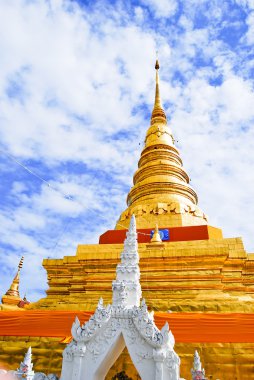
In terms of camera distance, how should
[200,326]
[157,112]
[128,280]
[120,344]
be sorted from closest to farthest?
[120,344]
[128,280]
[200,326]
[157,112]

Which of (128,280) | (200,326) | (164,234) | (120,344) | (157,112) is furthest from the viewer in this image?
(157,112)

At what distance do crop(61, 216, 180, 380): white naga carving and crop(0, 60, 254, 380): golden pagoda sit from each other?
3.34 m

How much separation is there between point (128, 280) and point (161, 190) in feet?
35.1

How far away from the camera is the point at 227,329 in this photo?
679 cm

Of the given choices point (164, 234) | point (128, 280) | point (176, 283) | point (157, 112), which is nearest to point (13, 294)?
point (164, 234)

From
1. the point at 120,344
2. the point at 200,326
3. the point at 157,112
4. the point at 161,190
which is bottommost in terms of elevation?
the point at 120,344

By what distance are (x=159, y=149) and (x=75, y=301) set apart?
1040cm

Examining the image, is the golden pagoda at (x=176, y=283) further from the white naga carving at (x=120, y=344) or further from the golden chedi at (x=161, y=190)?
the white naga carving at (x=120, y=344)

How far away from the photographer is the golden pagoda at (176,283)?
22.2 feet

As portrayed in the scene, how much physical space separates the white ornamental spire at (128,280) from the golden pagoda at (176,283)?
307 cm

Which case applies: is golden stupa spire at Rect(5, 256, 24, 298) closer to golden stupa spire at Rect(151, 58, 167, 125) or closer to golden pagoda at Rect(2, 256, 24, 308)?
golden pagoda at Rect(2, 256, 24, 308)

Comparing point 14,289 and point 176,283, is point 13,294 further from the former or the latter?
point 176,283

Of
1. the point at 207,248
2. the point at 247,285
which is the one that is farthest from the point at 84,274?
the point at 247,285

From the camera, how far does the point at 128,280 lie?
4.48 metres
